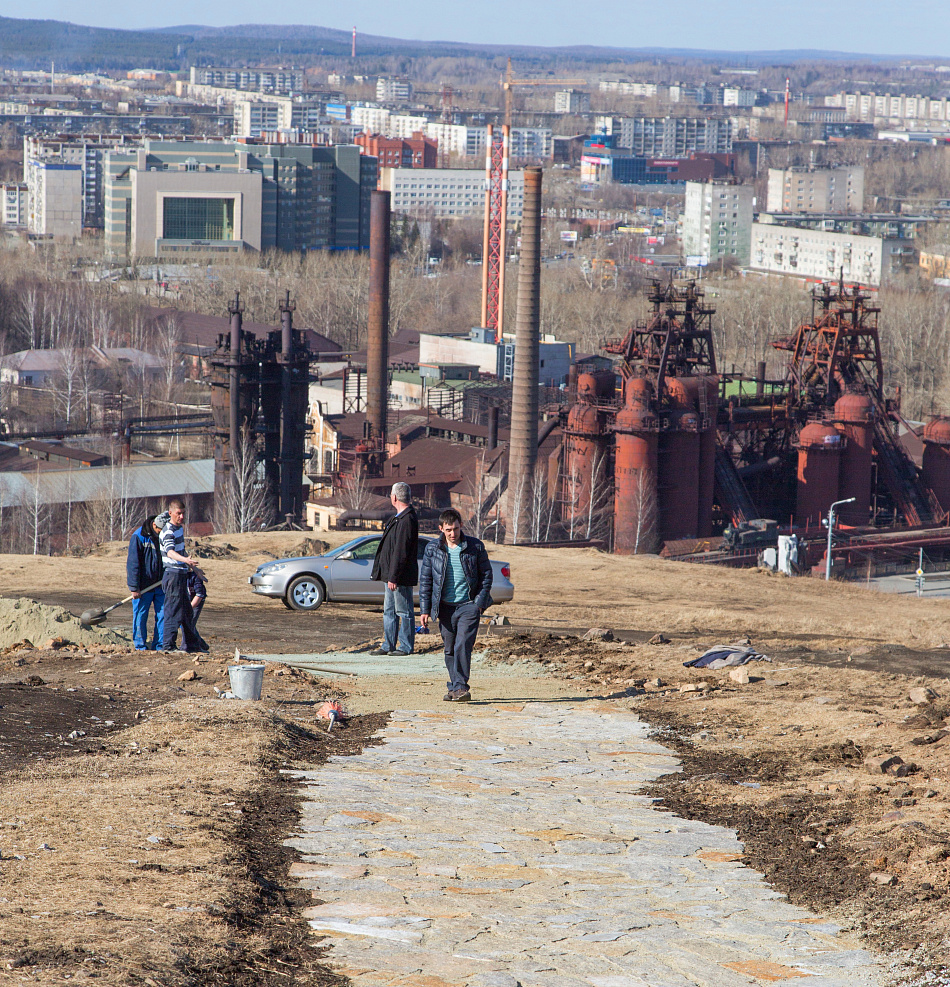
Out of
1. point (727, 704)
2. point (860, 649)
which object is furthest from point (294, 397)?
point (727, 704)

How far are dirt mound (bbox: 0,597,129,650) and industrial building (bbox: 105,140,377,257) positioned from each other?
116 m

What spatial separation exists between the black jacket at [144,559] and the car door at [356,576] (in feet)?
18.4

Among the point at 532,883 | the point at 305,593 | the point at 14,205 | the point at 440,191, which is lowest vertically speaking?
the point at 305,593

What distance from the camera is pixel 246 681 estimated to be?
35.6 ft

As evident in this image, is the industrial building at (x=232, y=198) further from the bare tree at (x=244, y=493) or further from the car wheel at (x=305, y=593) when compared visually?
→ the car wheel at (x=305, y=593)

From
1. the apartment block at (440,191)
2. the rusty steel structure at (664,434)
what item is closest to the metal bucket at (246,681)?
the rusty steel structure at (664,434)

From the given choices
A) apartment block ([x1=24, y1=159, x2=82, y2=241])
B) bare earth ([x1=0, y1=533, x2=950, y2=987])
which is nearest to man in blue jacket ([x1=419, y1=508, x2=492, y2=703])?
bare earth ([x1=0, y1=533, x2=950, y2=987])

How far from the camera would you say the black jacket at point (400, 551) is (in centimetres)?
1285

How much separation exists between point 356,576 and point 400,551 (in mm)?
6528

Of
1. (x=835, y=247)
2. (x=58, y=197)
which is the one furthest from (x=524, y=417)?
(x=58, y=197)

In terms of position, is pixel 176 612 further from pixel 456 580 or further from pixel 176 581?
pixel 456 580

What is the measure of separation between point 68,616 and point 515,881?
9186mm

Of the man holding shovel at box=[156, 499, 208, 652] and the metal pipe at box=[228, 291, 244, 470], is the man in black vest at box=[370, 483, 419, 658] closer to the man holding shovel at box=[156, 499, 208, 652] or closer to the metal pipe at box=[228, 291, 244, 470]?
the man holding shovel at box=[156, 499, 208, 652]

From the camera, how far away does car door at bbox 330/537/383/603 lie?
19297mm
